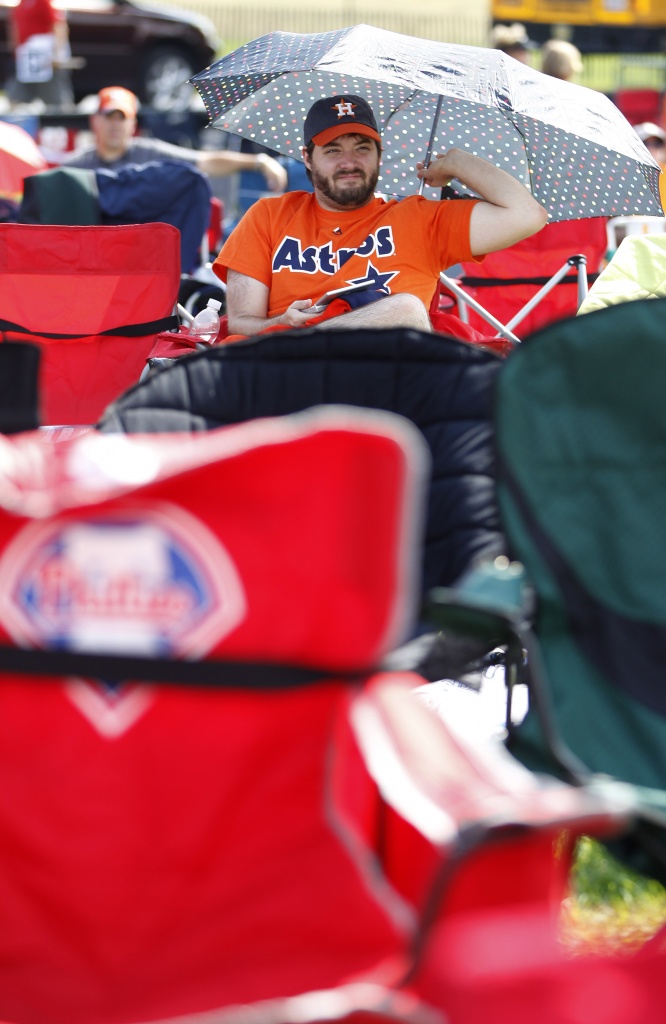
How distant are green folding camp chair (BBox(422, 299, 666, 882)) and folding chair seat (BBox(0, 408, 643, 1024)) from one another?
563mm

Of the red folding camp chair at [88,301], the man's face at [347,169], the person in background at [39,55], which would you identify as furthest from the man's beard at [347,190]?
the person in background at [39,55]

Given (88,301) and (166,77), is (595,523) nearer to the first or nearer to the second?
(88,301)

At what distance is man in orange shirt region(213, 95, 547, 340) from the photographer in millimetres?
4188

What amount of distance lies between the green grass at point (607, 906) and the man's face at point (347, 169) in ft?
7.98

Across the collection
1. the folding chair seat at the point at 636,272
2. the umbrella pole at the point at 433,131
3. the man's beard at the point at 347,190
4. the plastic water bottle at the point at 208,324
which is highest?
A: the umbrella pole at the point at 433,131

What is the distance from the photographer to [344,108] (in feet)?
13.7

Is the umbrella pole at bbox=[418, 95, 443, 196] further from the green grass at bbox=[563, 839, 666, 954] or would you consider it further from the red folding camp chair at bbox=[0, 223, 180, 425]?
the green grass at bbox=[563, 839, 666, 954]

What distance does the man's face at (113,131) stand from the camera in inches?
294

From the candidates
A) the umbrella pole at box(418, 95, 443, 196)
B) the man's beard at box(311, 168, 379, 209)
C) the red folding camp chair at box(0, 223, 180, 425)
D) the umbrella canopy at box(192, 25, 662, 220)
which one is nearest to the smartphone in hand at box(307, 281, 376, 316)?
the man's beard at box(311, 168, 379, 209)

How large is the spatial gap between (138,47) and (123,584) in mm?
14144

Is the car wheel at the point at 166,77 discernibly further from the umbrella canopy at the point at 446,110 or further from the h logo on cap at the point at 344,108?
the h logo on cap at the point at 344,108

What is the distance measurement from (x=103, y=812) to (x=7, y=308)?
3815 mm

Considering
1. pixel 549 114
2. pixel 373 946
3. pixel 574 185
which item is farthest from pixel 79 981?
pixel 574 185

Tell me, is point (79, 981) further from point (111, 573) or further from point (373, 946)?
point (111, 573)
